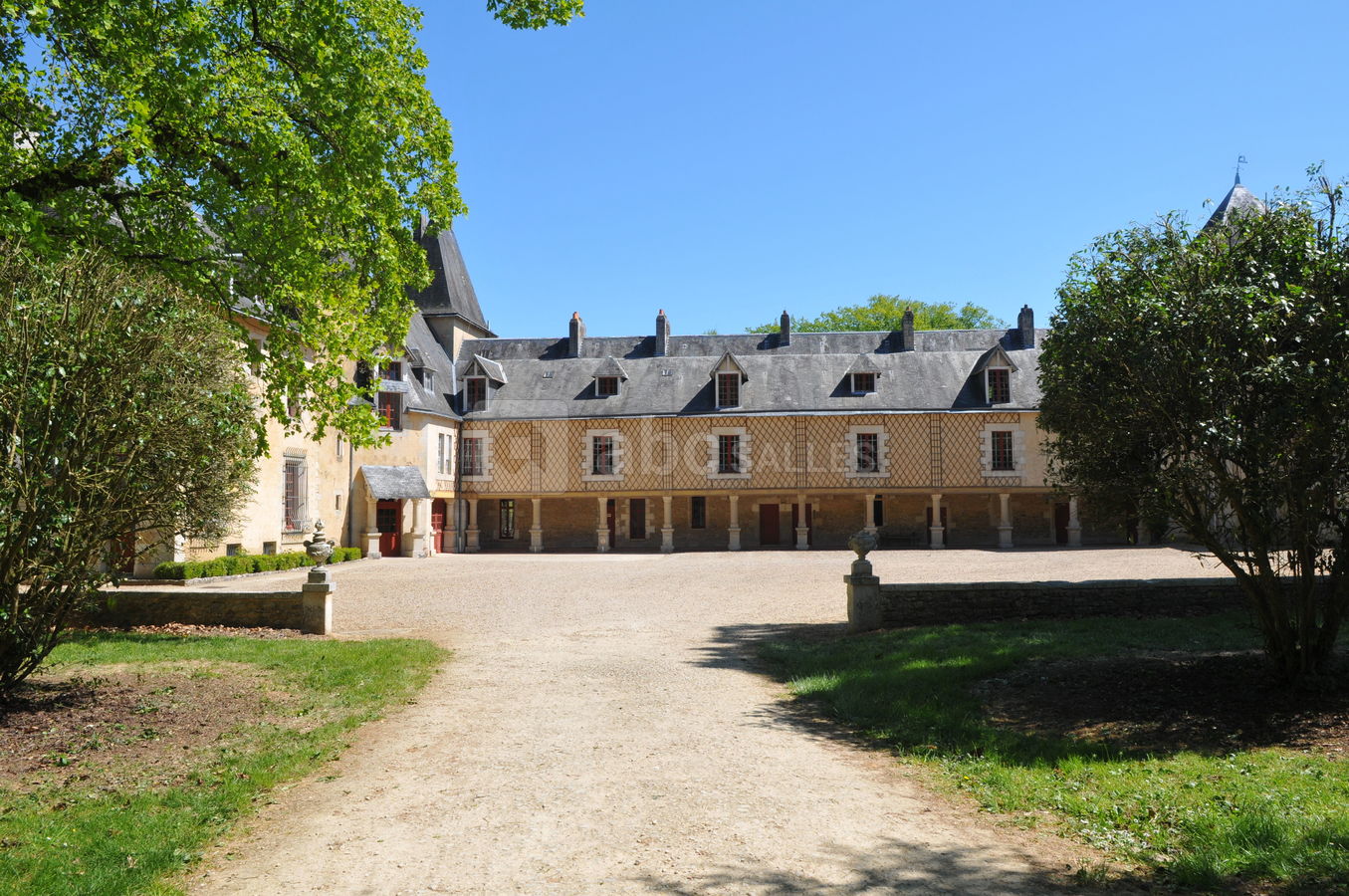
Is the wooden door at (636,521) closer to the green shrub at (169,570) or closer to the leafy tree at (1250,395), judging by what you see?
the green shrub at (169,570)

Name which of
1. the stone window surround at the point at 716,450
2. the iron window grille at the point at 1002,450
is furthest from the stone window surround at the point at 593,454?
the iron window grille at the point at 1002,450

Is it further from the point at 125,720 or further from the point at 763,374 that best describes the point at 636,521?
the point at 125,720

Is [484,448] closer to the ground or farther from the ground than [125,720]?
farther from the ground

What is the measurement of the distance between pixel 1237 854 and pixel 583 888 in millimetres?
3021

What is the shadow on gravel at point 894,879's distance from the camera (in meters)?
3.88

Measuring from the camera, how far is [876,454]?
2880 cm

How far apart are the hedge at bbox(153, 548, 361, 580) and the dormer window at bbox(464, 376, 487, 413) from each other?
947 cm

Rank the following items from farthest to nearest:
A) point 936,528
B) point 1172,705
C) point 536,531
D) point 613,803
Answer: point 536,531 → point 936,528 → point 1172,705 → point 613,803

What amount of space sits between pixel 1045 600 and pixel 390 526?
1961cm

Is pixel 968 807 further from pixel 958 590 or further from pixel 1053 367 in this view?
pixel 1053 367

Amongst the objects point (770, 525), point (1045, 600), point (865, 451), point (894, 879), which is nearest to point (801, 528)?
point (770, 525)

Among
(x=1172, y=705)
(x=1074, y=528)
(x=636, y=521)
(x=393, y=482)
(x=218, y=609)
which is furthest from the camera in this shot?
(x=636, y=521)

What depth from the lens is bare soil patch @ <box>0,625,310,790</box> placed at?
18.1 ft

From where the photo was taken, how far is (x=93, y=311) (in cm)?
614
